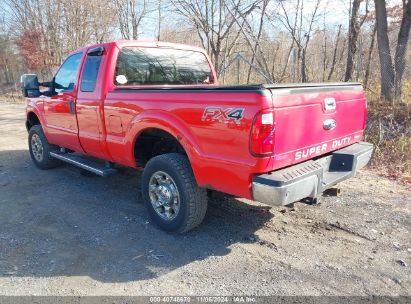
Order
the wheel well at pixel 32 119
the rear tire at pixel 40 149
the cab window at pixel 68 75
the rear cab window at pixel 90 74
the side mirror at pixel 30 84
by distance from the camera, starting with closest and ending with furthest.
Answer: the rear cab window at pixel 90 74 < the cab window at pixel 68 75 < the side mirror at pixel 30 84 < the rear tire at pixel 40 149 < the wheel well at pixel 32 119

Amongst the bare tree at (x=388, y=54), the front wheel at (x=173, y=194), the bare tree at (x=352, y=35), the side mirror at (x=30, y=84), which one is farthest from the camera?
the bare tree at (x=352, y=35)

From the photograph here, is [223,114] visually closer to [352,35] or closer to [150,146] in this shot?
[150,146]

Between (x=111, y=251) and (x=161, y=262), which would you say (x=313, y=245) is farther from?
(x=111, y=251)

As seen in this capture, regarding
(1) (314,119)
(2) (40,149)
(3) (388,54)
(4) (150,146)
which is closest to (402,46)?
(3) (388,54)

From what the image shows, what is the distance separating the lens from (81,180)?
225 inches

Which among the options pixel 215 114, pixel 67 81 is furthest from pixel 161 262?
pixel 67 81

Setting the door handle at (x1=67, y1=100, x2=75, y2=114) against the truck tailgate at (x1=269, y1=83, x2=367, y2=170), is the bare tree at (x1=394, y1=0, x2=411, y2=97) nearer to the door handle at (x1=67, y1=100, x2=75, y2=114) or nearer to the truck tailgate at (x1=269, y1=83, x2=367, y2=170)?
the truck tailgate at (x1=269, y1=83, x2=367, y2=170)

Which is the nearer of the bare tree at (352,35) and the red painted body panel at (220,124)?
the red painted body panel at (220,124)

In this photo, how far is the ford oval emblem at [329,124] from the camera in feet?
11.2

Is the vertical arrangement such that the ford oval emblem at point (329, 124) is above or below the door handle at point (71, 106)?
below

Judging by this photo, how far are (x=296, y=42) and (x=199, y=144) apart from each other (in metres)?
9.93

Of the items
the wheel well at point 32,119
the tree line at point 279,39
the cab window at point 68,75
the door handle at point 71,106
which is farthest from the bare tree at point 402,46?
the wheel well at point 32,119

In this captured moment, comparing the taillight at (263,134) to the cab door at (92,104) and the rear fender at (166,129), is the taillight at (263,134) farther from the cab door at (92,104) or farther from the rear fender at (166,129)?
the cab door at (92,104)

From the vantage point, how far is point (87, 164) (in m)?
4.95
